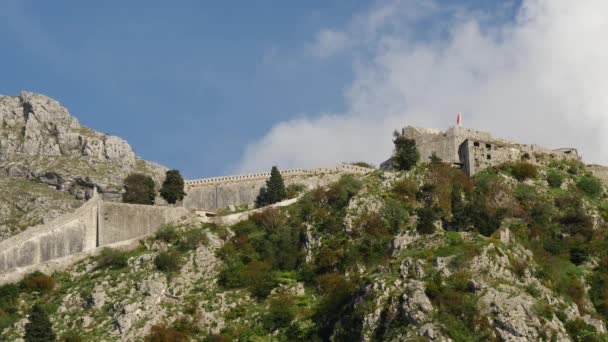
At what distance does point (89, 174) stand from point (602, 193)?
50.6m

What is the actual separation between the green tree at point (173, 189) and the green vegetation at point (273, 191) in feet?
19.3

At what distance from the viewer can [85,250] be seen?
275 ft

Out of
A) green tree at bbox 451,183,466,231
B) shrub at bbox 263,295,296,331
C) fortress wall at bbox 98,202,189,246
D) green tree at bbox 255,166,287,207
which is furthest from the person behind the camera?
green tree at bbox 255,166,287,207

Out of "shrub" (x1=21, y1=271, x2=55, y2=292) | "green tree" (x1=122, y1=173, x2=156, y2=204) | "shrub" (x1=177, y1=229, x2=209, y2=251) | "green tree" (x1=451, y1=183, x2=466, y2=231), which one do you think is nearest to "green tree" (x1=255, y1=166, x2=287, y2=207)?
"green tree" (x1=122, y1=173, x2=156, y2=204)

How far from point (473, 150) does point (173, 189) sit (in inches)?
912

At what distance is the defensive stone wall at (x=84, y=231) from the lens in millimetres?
83312

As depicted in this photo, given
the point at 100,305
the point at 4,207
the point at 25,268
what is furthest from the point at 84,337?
the point at 4,207

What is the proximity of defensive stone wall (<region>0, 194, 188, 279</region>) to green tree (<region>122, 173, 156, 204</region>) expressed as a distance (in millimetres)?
5056

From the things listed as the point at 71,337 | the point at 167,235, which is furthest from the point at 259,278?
the point at 71,337

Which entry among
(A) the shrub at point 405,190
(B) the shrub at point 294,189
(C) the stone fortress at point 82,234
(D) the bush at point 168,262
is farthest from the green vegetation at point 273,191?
(D) the bush at point 168,262

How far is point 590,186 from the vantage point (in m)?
84.6

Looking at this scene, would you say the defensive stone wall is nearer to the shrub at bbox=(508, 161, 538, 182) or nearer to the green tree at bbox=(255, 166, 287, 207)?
the green tree at bbox=(255, 166, 287, 207)

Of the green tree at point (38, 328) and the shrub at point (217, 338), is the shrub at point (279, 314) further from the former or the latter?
the green tree at point (38, 328)

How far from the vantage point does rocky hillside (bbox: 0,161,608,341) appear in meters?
63.5
